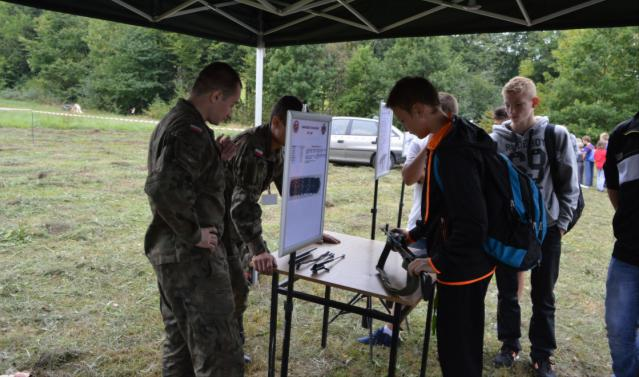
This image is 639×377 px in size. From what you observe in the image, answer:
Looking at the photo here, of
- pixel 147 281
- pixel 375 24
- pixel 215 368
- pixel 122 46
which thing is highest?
pixel 122 46

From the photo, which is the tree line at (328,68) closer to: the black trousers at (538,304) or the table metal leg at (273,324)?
the black trousers at (538,304)

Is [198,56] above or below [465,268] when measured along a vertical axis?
above

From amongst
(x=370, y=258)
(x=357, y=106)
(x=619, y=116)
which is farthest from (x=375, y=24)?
(x=357, y=106)

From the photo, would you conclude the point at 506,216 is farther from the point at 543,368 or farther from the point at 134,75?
the point at 134,75

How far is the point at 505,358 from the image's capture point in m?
3.04

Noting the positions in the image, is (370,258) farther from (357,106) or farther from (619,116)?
(357,106)

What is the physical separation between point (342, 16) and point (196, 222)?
7.38ft

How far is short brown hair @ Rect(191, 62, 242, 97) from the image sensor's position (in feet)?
6.26

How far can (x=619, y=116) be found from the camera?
1891 centimetres

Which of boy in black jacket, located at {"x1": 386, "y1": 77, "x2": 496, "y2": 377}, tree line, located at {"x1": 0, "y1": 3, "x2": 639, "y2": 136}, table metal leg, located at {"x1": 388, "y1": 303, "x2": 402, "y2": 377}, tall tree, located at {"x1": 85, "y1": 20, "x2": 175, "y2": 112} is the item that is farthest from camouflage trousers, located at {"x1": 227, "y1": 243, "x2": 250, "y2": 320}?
tall tree, located at {"x1": 85, "y1": 20, "x2": 175, "y2": 112}

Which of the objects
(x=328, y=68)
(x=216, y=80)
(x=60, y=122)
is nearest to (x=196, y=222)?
(x=216, y=80)

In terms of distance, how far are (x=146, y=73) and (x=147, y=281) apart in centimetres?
2934

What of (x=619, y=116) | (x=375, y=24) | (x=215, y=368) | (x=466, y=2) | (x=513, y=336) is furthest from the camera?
(x=619, y=116)

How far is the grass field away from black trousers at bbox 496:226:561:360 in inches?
9.5
